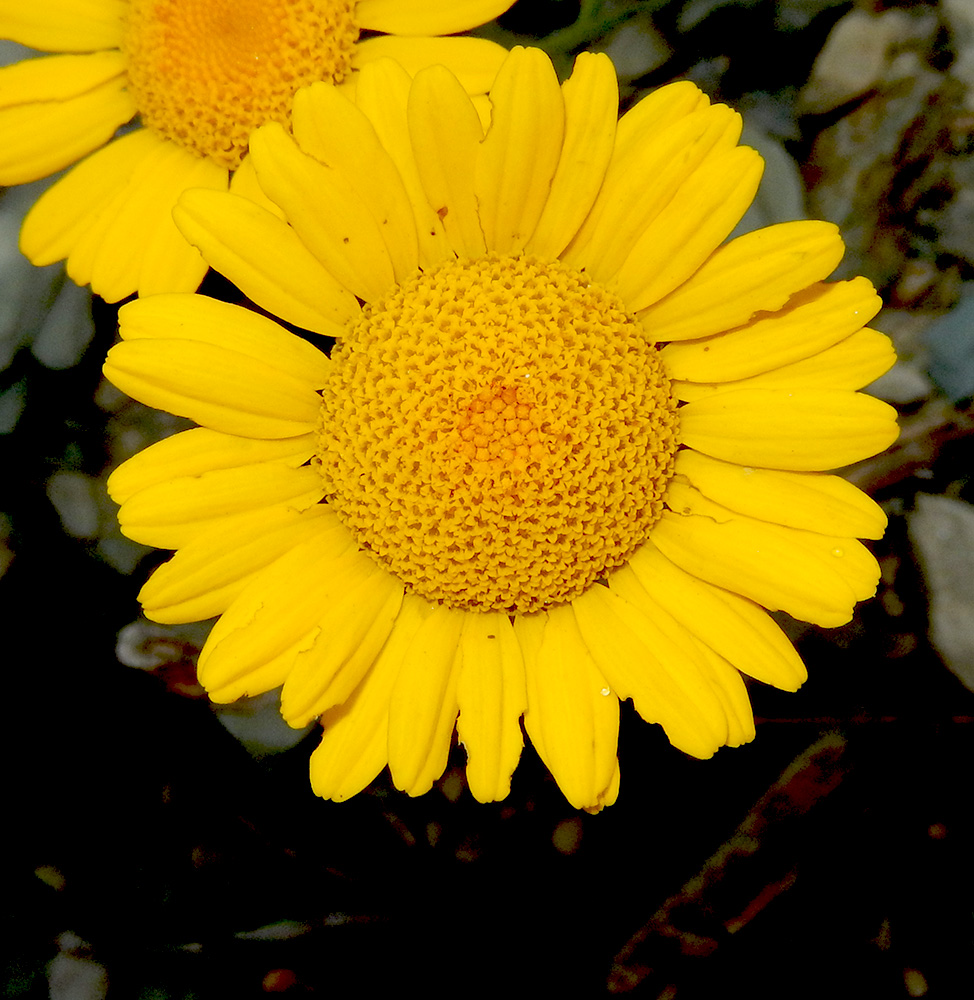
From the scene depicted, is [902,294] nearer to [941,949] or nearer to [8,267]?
[941,949]

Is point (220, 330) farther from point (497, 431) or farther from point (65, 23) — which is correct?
point (65, 23)

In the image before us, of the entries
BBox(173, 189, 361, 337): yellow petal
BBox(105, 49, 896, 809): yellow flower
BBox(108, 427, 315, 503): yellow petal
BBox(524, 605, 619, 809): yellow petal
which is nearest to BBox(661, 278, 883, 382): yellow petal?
BBox(105, 49, 896, 809): yellow flower

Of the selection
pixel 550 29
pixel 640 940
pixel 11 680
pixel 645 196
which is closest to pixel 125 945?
pixel 11 680

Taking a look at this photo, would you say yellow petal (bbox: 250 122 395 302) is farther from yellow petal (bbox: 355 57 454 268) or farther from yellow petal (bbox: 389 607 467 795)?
yellow petal (bbox: 389 607 467 795)

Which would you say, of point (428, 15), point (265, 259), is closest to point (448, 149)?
point (265, 259)

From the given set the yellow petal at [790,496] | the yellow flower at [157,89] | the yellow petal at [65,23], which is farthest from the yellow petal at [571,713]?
the yellow petal at [65,23]

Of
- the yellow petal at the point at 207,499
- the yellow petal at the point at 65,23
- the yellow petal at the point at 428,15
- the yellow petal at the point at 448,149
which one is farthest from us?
the yellow petal at the point at 65,23

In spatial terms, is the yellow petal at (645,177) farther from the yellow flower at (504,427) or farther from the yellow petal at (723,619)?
the yellow petal at (723,619)
